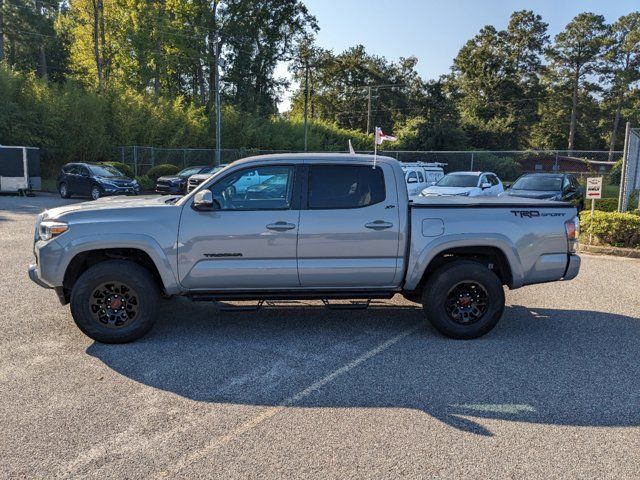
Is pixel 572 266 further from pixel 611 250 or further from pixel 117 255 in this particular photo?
pixel 611 250

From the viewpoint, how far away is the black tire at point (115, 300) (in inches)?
195

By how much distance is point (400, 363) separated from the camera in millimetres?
4695

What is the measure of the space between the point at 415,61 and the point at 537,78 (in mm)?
17124

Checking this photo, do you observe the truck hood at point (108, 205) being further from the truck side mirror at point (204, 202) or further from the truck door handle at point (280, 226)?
the truck door handle at point (280, 226)

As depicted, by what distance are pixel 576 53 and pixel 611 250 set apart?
216 feet

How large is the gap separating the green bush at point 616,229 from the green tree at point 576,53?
6111cm

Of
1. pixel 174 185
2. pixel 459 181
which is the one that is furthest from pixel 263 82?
pixel 459 181

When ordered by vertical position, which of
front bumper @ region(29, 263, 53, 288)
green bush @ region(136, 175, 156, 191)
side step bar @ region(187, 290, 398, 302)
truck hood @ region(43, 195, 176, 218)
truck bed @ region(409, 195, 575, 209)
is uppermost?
truck bed @ region(409, 195, 575, 209)

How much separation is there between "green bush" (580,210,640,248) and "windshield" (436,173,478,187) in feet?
20.2

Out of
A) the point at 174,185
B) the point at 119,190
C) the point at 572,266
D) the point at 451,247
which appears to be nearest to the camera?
the point at 451,247

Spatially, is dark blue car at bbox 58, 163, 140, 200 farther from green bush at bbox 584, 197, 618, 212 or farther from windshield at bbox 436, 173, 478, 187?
green bush at bbox 584, 197, 618, 212

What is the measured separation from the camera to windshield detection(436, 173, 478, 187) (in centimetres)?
1697

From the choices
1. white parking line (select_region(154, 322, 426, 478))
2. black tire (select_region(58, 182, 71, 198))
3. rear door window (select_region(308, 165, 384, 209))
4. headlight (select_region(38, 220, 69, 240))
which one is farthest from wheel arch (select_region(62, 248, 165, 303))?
black tire (select_region(58, 182, 71, 198))

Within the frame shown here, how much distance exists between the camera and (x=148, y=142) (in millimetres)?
32094
